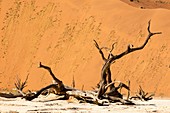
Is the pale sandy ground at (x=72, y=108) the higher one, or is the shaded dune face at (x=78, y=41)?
the shaded dune face at (x=78, y=41)

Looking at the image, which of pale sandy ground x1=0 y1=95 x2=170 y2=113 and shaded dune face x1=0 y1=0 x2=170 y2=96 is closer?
pale sandy ground x1=0 y1=95 x2=170 y2=113

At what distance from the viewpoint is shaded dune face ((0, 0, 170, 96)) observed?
36.8 metres

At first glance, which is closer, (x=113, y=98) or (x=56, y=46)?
(x=113, y=98)

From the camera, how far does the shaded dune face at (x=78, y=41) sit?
36.8 metres

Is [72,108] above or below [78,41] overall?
below

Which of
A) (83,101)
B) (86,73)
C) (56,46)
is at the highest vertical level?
(56,46)

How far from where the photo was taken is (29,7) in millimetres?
45406

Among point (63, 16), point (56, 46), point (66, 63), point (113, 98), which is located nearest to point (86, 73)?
point (66, 63)

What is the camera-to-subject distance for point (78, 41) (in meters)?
41.0

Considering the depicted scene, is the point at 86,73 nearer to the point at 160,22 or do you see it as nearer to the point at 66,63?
the point at 66,63

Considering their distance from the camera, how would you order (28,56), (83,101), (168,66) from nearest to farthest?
(83,101) < (168,66) < (28,56)

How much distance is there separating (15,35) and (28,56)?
3.42 meters

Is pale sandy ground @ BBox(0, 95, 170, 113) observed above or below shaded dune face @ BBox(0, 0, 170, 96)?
below

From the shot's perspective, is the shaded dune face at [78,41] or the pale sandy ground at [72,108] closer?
the pale sandy ground at [72,108]
